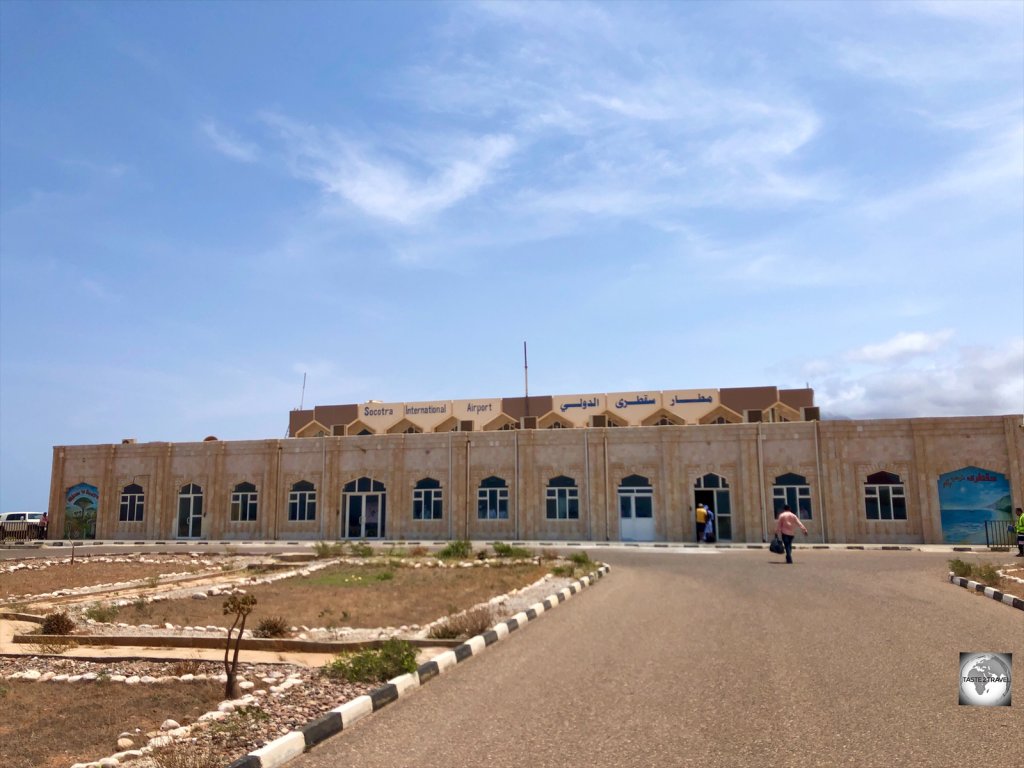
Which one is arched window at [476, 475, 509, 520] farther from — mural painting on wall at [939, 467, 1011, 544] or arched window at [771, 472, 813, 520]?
mural painting on wall at [939, 467, 1011, 544]

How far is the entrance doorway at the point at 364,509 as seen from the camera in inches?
1619

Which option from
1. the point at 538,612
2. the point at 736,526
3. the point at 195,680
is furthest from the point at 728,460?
the point at 195,680

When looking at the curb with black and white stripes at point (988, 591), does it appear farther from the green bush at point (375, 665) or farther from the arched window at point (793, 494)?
the arched window at point (793, 494)

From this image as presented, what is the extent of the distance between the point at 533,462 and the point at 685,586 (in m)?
23.2

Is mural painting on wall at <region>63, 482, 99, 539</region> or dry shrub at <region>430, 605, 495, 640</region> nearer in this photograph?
dry shrub at <region>430, 605, 495, 640</region>

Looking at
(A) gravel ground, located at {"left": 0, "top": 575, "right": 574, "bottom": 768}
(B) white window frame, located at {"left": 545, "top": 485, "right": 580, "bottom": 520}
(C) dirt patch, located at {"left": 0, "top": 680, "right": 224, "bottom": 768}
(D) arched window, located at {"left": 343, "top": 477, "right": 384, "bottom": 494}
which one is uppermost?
(D) arched window, located at {"left": 343, "top": 477, "right": 384, "bottom": 494}

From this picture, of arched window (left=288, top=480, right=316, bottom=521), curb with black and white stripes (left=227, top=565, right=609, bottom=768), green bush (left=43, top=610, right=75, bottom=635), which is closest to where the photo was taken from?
curb with black and white stripes (left=227, top=565, right=609, bottom=768)

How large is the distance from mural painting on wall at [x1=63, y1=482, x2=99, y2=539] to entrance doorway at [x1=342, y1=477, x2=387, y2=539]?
50.1 ft

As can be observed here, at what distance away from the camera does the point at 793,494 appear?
117 feet

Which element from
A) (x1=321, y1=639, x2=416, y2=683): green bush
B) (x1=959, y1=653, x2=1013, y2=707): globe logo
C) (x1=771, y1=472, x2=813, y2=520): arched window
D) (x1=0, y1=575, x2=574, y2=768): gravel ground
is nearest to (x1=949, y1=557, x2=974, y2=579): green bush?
(x1=959, y1=653, x2=1013, y2=707): globe logo

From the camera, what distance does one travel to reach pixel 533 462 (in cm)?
3941

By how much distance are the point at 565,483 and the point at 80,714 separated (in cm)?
3282

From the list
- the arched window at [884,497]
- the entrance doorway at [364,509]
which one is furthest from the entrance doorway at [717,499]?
the entrance doorway at [364,509]

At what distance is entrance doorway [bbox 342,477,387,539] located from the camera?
4112 centimetres
